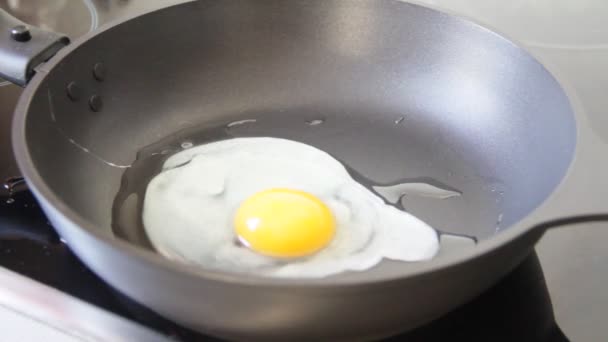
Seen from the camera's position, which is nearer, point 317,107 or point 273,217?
point 273,217

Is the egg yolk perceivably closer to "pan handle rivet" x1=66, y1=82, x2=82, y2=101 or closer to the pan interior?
the pan interior

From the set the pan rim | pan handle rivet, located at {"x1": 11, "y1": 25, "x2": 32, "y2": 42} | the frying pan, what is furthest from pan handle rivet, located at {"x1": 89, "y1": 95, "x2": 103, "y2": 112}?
the pan rim

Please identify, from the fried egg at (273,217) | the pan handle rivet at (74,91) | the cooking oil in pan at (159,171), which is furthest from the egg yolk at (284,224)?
the pan handle rivet at (74,91)

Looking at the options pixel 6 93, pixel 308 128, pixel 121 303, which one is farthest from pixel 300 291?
pixel 6 93

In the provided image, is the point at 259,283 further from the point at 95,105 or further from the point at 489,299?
the point at 95,105

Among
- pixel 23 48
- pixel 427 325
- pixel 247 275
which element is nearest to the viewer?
pixel 247 275

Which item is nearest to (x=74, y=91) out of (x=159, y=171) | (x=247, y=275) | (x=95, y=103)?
(x=95, y=103)

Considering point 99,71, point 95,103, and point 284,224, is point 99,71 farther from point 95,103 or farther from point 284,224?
point 284,224
